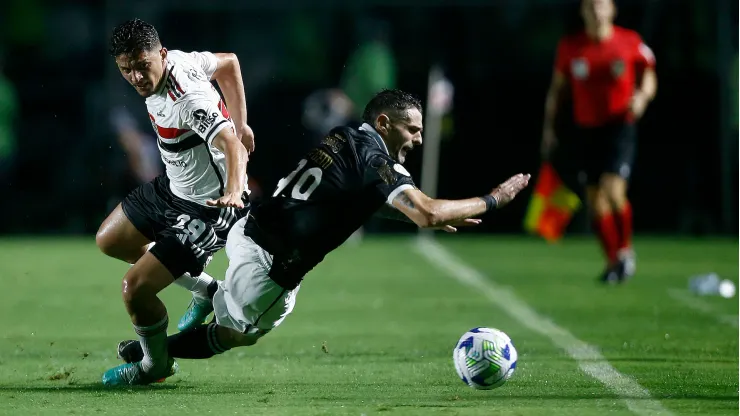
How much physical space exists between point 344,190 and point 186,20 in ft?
44.5

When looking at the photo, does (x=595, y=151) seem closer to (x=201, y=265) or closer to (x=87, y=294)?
(x=87, y=294)

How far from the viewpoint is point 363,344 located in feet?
31.2

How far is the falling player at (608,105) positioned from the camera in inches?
543

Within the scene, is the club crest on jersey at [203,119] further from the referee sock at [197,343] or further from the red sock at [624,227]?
the red sock at [624,227]

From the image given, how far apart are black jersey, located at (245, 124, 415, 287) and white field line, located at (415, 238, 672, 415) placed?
1.58 metres

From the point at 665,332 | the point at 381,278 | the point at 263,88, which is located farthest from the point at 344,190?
the point at 263,88

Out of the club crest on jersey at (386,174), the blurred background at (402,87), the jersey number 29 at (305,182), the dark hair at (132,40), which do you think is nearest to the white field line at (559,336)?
the club crest on jersey at (386,174)

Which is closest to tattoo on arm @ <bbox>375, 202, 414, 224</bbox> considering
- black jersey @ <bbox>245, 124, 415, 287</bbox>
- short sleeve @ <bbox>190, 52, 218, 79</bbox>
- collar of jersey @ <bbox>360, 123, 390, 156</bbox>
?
black jersey @ <bbox>245, 124, 415, 287</bbox>

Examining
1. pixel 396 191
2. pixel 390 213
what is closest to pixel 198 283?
pixel 390 213

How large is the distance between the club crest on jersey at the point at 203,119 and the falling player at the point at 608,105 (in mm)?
6908

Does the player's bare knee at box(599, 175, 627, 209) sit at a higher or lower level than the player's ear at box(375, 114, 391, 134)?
lower

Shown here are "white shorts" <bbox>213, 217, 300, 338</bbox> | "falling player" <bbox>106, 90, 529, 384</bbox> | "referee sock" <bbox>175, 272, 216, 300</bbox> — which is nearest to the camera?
"falling player" <bbox>106, 90, 529, 384</bbox>

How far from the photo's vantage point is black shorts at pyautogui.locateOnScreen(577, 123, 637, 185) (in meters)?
13.9

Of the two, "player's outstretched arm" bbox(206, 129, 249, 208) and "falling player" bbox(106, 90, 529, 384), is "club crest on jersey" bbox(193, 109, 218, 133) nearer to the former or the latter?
"player's outstretched arm" bbox(206, 129, 249, 208)
